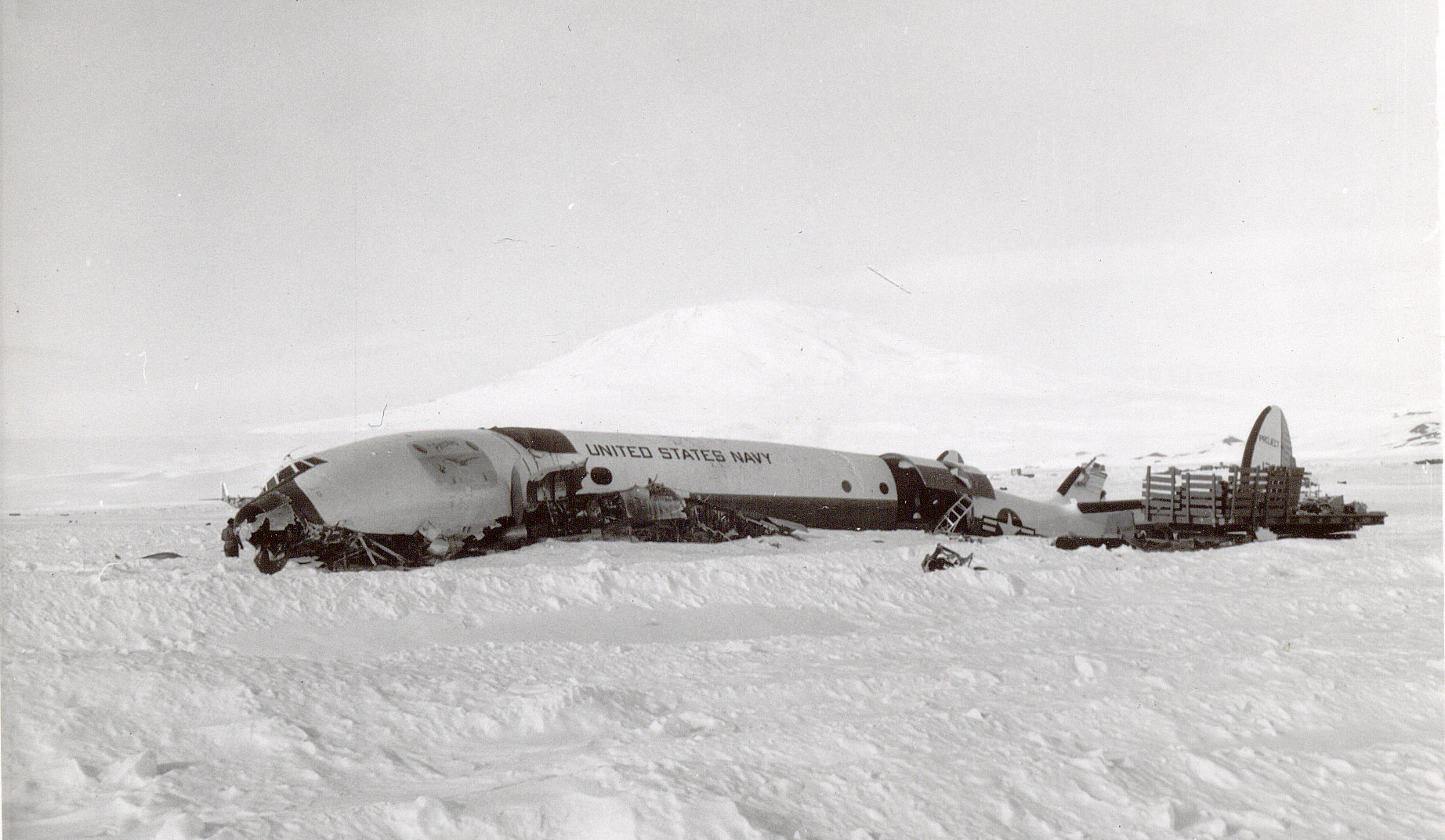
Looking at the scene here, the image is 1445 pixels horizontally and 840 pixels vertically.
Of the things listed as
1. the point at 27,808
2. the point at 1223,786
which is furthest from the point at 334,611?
the point at 1223,786

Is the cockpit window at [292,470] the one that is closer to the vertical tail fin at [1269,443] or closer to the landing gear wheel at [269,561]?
the landing gear wheel at [269,561]

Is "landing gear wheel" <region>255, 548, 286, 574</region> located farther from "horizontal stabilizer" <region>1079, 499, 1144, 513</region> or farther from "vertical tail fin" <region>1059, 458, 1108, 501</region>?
"vertical tail fin" <region>1059, 458, 1108, 501</region>

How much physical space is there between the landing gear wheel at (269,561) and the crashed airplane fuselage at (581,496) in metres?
0.02

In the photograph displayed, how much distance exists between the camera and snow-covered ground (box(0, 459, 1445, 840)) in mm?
4035

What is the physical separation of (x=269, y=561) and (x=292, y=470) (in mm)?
1983

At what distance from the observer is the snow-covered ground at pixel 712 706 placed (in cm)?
404

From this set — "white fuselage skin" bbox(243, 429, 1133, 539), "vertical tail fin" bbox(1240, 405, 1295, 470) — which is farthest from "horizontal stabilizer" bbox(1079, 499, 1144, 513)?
"vertical tail fin" bbox(1240, 405, 1295, 470)

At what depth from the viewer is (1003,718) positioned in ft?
17.2

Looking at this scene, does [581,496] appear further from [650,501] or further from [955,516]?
[955,516]

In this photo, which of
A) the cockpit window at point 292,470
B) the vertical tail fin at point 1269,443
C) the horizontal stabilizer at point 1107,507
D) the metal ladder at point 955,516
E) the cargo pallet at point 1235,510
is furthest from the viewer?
the vertical tail fin at point 1269,443

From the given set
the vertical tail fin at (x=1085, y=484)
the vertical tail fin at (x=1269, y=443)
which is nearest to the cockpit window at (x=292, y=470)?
the vertical tail fin at (x=1085, y=484)

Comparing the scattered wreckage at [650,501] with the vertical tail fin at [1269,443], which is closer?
the scattered wreckage at [650,501]

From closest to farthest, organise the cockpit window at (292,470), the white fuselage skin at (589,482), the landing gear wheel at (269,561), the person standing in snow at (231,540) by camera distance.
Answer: the landing gear wheel at (269,561)
the person standing in snow at (231,540)
the white fuselage skin at (589,482)
the cockpit window at (292,470)

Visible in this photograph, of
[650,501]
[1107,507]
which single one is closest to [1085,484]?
[1107,507]
